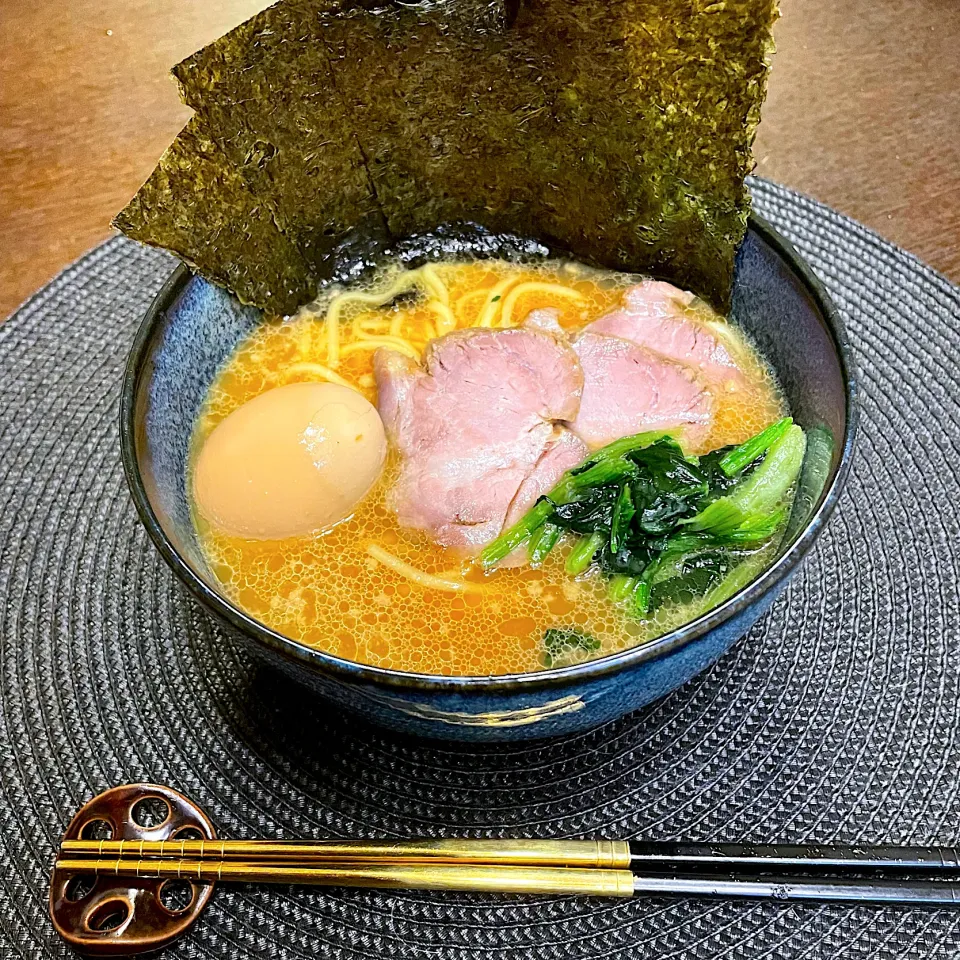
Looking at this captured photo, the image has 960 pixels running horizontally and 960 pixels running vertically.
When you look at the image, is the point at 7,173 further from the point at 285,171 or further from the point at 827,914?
the point at 827,914

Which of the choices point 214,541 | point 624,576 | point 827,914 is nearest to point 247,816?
point 214,541

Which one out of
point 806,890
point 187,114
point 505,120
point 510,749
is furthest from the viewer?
point 187,114

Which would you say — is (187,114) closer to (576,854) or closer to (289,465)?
(289,465)

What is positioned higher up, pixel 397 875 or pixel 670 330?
pixel 670 330

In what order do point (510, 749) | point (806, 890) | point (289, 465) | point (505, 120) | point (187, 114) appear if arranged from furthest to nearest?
point (187, 114), point (505, 120), point (289, 465), point (510, 749), point (806, 890)

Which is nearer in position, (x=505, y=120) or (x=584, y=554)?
(x=584, y=554)

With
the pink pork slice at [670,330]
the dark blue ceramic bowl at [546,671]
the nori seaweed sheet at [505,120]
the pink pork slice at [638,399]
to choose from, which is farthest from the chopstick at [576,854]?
the nori seaweed sheet at [505,120]

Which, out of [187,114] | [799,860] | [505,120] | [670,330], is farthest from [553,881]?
[187,114]

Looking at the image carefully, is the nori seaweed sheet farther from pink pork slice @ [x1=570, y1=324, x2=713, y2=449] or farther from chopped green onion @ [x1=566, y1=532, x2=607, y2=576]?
chopped green onion @ [x1=566, y1=532, x2=607, y2=576]
